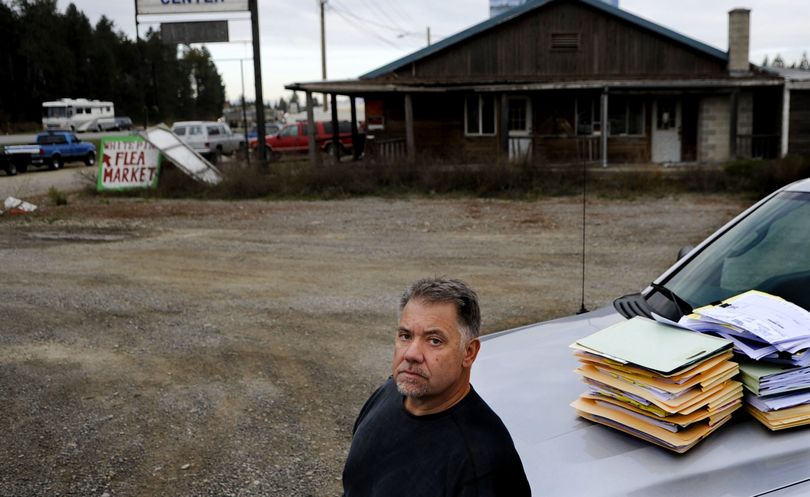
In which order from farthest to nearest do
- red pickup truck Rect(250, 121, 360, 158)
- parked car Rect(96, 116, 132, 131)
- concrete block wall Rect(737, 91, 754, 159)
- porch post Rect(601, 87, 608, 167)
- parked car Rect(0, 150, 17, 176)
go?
parked car Rect(96, 116, 132, 131) → red pickup truck Rect(250, 121, 360, 158) → parked car Rect(0, 150, 17, 176) → concrete block wall Rect(737, 91, 754, 159) → porch post Rect(601, 87, 608, 167)

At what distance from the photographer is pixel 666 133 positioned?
92.3 ft

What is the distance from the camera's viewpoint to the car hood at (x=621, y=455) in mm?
2336

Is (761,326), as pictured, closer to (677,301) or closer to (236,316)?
(677,301)

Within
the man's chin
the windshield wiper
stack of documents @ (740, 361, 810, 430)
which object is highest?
the man's chin

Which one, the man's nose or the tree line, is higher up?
the tree line

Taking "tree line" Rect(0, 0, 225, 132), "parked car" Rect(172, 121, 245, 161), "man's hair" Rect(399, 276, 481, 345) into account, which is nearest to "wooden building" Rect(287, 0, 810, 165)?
"parked car" Rect(172, 121, 245, 161)

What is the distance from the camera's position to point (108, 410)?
5.86 metres

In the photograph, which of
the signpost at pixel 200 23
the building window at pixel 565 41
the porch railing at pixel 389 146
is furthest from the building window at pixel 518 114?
the signpost at pixel 200 23

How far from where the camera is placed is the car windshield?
12.1 ft

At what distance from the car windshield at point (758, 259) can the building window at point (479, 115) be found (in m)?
25.1

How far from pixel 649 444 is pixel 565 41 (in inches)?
1079

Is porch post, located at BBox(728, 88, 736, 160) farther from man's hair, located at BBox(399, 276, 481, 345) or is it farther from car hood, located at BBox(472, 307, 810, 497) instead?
man's hair, located at BBox(399, 276, 481, 345)

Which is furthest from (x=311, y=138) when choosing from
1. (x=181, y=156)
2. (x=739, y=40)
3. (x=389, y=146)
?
(x=739, y=40)

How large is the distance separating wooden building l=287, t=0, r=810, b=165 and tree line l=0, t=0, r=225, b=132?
181 feet
